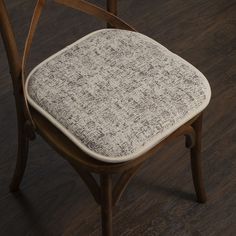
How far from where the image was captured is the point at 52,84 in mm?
1067

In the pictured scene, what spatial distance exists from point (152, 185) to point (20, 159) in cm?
41

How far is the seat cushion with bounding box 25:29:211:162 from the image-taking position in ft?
3.19

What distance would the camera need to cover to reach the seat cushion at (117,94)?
0.97 metres

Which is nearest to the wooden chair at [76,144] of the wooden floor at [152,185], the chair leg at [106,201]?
the chair leg at [106,201]

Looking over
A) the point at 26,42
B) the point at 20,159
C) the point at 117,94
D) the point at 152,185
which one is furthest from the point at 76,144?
the point at 152,185

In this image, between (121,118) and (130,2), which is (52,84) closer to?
(121,118)

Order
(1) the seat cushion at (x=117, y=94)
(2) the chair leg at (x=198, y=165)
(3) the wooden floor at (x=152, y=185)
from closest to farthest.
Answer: (1) the seat cushion at (x=117, y=94) < (2) the chair leg at (x=198, y=165) < (3) the wooden floor at (x=152, y=185)

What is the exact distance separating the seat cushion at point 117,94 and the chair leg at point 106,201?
72 millimetres

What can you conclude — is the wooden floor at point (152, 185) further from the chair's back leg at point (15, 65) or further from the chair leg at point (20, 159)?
the chair's back leg at point (15, 65)

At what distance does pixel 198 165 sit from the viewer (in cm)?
127

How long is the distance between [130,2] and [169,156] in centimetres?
81

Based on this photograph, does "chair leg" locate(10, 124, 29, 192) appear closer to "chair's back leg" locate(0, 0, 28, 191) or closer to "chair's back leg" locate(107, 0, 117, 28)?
"chair's back leg" locate(0, 0, 28, 191)

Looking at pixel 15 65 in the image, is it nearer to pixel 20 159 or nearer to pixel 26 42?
pixel 26 42

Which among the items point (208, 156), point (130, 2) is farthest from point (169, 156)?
point (130, 2)
